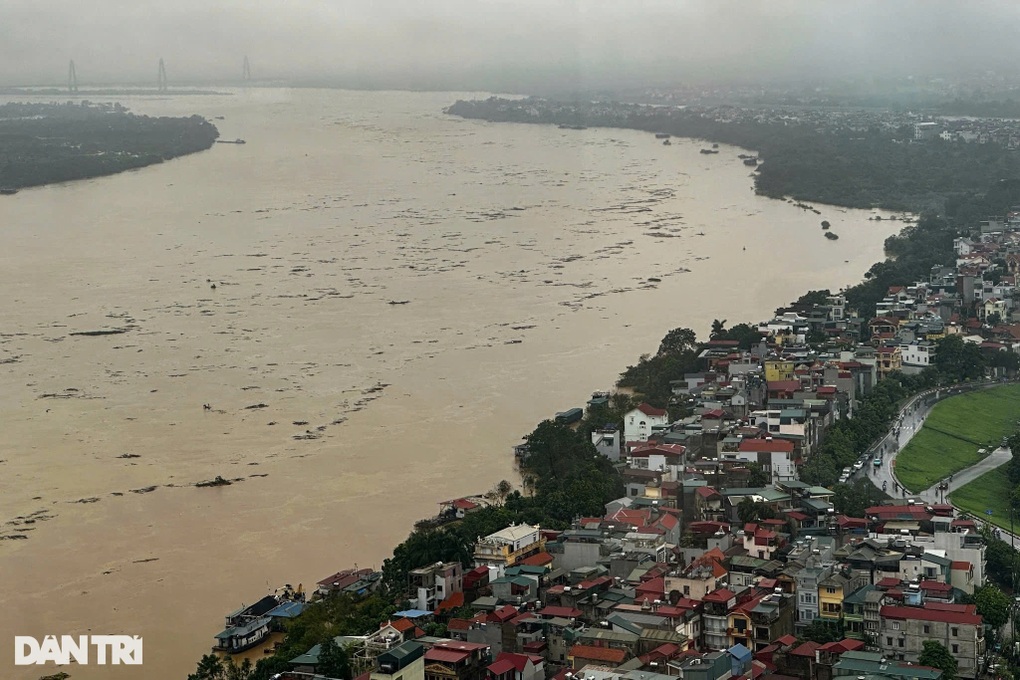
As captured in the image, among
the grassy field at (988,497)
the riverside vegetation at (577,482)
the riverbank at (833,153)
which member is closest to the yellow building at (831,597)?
the riverside vegetation at (577,482)

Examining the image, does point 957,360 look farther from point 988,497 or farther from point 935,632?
point 935,632

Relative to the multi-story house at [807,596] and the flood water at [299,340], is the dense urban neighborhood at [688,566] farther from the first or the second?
the flood water at [299,340]

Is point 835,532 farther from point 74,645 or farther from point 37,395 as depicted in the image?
point 37,395

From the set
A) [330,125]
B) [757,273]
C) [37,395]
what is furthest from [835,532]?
[330,125]

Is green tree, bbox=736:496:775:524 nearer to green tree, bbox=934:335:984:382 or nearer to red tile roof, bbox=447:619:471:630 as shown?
red tile roof, bbox=447:619:471:630

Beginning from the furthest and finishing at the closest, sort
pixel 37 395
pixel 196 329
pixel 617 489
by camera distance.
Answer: pixel 196 329 → pixel 37 395 → pixel 617 489

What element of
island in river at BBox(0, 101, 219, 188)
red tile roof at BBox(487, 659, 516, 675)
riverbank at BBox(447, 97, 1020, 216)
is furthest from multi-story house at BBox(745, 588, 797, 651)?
island in river at BBox(0, 101, 219, 188)

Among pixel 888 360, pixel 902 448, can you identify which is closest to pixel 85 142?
pixel 888 360
